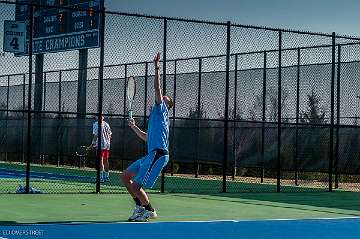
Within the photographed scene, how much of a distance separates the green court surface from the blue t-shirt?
1095 mm

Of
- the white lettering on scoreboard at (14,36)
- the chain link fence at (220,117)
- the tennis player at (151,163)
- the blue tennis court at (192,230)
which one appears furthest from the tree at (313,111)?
the tennis player at (151,163)

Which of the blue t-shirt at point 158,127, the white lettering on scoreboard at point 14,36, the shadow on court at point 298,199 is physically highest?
the white lettering on scoreboard at point 14,36

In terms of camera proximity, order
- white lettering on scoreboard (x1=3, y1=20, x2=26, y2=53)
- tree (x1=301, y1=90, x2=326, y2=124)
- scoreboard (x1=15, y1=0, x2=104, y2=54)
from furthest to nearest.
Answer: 1. scoreboard (x1=15, y1=0, x2=104, y2=54)
2. tree (x1=301, y1=90, x2=326, y2=124)
3. white lettering on scoreboard (x1=3, y1=20, x2=26, y2=53)

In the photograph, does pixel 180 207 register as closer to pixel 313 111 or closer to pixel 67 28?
pixel 313 111

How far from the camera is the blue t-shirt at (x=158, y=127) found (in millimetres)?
10188

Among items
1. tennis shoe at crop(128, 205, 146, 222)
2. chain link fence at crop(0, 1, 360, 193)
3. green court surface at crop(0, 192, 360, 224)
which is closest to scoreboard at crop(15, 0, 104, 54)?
chain link fence at crop(0, 1, 360, 193)

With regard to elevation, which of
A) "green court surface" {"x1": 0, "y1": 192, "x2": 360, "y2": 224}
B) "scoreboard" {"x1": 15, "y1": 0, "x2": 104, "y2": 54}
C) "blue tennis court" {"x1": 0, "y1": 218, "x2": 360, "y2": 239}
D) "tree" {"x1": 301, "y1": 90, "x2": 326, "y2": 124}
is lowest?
"green court surface" {"x1": 0, "y1": 192, "x2": 360, "y2": 224}

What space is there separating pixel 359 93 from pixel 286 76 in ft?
7.04

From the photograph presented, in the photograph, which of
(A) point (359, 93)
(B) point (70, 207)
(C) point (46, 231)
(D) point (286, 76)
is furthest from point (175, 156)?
(C) point (46, 231)

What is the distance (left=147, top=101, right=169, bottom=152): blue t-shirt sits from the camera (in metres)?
10.2

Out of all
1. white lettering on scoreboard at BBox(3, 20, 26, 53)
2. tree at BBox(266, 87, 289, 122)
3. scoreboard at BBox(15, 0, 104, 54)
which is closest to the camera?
white lettering on scoreboard at BBox(3, 20, 26, 53)

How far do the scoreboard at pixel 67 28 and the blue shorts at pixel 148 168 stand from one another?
48.7ft

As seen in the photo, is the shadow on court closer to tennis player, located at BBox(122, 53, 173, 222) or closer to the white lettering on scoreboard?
tennis player, located at BBox(122, 53, 173, 222)

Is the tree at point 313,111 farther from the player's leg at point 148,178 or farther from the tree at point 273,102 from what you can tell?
the player's leg at point 148,178
